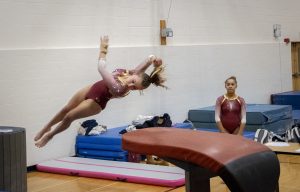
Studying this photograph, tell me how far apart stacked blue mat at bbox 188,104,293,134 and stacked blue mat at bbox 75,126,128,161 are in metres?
2.18

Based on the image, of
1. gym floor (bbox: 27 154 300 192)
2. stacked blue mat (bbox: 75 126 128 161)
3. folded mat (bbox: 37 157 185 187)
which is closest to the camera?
gym floor (bbox: 27 154 300 192)

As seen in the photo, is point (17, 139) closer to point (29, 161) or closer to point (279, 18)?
point (29, 161)

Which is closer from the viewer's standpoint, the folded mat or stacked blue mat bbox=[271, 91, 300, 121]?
the folded mat

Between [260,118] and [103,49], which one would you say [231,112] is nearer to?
[260,118]

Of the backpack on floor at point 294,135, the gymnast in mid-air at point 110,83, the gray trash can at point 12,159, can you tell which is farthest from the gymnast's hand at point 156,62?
the backpack on floor at point 294,135

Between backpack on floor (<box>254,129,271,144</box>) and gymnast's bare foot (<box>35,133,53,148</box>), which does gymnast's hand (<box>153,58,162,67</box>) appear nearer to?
gymnast's bare foot (<box>35,133,53,148</box>)

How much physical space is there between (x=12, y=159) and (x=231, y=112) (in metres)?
3.34

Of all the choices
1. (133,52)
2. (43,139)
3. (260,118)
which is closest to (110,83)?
(43,139)

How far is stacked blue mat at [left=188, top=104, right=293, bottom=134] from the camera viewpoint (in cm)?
900

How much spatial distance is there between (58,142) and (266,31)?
272 inches

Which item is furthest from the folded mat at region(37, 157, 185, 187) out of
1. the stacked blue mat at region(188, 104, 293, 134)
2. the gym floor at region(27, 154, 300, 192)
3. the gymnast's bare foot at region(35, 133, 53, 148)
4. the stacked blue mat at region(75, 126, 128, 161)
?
the stacked blue mat at region(188, 104, 293, 134)

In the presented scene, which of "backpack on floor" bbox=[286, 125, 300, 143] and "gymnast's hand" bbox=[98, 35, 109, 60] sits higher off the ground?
"gymnast's hand" bbox=[98, 35, 109, 60]

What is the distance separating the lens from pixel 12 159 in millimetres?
5738

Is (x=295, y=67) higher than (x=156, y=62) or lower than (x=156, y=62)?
higher
